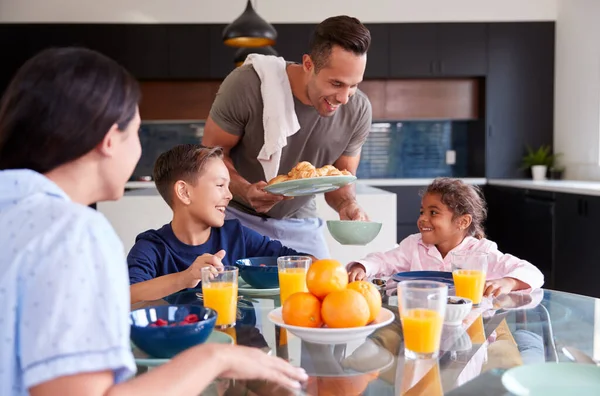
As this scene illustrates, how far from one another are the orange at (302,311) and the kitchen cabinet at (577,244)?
3.38m

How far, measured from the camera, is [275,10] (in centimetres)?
619

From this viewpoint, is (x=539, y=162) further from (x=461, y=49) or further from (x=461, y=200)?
(x=461, y=200)

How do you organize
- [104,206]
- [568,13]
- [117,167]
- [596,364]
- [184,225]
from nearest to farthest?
[117,167] < [596,364] < [184,225] < [104,206] < [568,13]

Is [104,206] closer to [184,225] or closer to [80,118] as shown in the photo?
[184,225]

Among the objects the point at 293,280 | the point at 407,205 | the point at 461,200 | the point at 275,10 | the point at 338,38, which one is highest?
the point at 275,10

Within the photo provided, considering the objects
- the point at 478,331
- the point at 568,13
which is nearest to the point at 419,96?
the point at 568,13

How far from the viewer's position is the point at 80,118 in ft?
2.67

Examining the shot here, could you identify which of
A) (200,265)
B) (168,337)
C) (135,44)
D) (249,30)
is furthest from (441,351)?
(135,44)

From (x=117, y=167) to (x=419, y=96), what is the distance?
5770 mm

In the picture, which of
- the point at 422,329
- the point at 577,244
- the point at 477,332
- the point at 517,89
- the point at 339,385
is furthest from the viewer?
the point at 517,89

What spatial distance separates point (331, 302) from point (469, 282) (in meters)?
0.51

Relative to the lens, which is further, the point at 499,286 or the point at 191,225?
the point at 191,225

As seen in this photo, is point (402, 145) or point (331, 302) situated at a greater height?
point (402, 145)

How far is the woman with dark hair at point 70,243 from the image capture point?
740 millimetres
